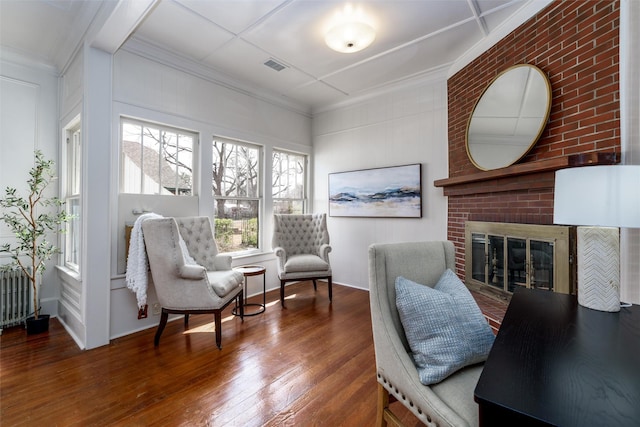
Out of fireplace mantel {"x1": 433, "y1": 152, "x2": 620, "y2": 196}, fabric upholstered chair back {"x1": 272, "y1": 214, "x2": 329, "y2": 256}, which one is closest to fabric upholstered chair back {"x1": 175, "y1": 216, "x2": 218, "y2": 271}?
fabric upholstered chair back {"x1": 272, "y1": 214, "x2": 329, "y2": 256}

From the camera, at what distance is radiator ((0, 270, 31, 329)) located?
2.71 metres

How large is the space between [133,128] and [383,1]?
2.61 m

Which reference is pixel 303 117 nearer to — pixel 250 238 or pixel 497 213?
pixel 250 238

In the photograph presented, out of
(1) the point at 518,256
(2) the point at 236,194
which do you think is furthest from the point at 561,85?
(2) the point at 236,194

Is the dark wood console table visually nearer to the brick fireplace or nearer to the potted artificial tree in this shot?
the brick fireplace

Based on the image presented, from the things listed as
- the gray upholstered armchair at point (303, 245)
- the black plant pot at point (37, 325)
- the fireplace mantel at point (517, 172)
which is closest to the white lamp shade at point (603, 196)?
the fireplace mantel at point (517, 172)

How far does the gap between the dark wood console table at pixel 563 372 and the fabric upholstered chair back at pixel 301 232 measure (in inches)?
121

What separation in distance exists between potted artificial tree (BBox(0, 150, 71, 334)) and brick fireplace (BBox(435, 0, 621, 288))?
4022 millimetres

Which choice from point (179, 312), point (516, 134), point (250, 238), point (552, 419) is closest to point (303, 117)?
point (250, 238)

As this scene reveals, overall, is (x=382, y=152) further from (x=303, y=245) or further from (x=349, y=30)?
(x=349, y=30)

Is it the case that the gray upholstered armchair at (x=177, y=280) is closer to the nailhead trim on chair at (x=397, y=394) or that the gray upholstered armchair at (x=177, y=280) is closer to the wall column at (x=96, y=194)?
the wall column at (x=96, y=194)

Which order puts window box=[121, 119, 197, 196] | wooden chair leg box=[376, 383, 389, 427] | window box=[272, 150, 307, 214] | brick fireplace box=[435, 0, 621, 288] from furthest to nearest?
1. window box=[272, 150, 307, 214]
2. window box=[121, 119, 197, 196]
3. brick fireplace box=[435, 0, 621, 288]
4. wooden chair leg box=[376, 383, 389, 427]

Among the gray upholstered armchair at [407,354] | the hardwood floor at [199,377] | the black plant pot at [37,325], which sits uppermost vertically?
the gray upholstered armchair at [407,354]

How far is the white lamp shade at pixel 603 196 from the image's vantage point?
43.7 inches
